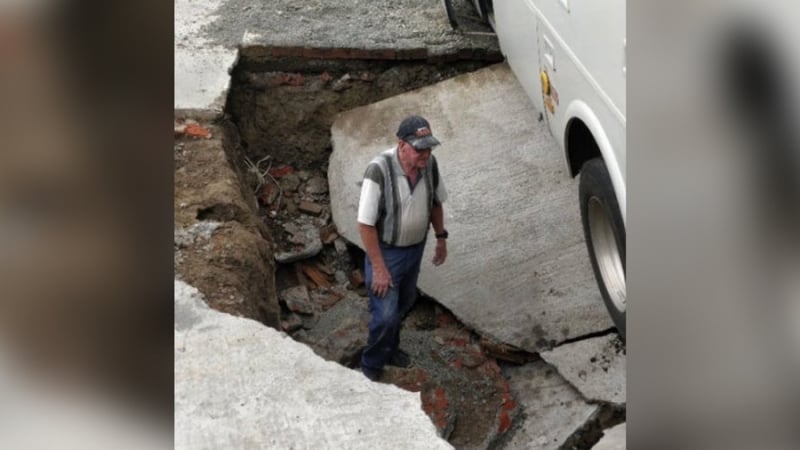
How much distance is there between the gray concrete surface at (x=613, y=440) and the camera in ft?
17.8

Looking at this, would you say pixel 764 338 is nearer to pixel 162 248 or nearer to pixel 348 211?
pixel 162 248

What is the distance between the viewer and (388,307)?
645 cm

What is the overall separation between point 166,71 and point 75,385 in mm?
552

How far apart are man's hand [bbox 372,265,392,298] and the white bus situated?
1.18 m

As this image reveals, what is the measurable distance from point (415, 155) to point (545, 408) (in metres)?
1.73

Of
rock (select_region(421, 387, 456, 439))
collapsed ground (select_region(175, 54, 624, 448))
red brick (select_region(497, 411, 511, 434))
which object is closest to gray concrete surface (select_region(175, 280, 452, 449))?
collapsed ground (select_region(175, 54, 624, 448))

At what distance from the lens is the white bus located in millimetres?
4723

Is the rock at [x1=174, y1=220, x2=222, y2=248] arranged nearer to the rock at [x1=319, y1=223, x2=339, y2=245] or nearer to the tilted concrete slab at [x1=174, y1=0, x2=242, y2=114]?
the tilted concrete slab at [x1=174, y1=0, x2=242, y2=114]

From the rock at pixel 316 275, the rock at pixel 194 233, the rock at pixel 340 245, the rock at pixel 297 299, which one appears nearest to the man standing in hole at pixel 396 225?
the rock at pixel 297 299

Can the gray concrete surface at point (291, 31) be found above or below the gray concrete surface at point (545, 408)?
above

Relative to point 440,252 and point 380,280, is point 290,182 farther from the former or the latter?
point 380,280

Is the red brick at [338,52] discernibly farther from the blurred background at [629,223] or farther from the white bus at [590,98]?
the blurred background at [629,223]

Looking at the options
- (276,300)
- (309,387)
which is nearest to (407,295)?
(276,300)

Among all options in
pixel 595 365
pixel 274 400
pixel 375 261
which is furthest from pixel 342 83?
pixel 274 400
